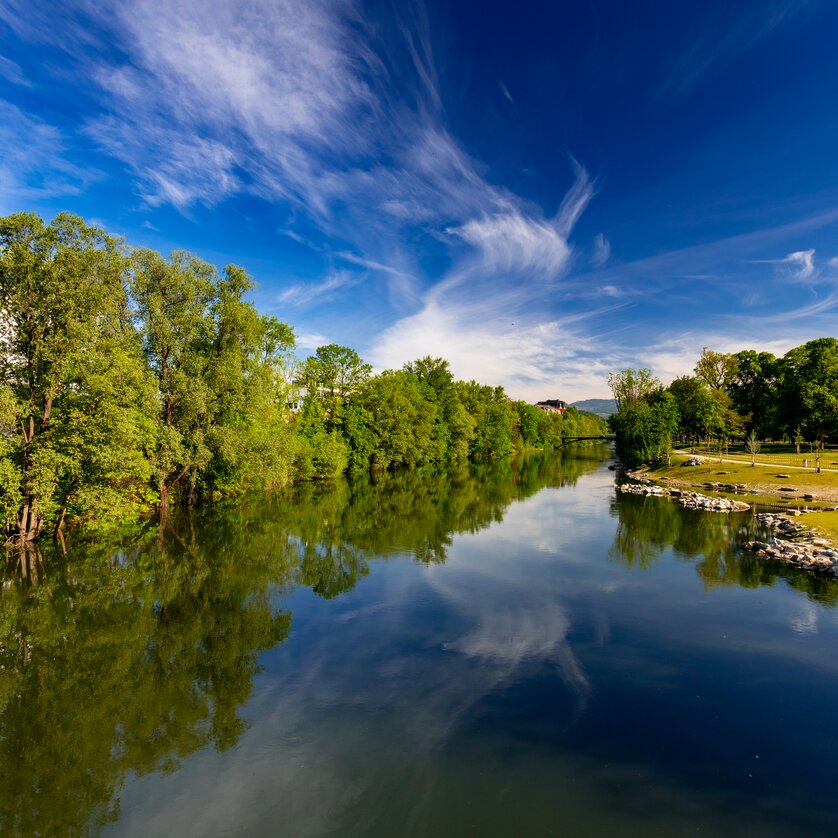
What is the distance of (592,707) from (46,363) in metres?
31.4

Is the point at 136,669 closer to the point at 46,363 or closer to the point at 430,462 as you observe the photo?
the point at 46,363

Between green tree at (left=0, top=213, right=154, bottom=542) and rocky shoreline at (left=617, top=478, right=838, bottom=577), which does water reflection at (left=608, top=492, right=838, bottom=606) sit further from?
green tree at (left=0, top=213, right=154, bottom=542)

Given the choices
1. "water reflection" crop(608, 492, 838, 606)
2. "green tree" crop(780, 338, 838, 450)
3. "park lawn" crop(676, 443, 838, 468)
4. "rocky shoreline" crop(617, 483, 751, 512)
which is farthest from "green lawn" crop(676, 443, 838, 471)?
"water reflection" crop(608, 492, 838, 606)

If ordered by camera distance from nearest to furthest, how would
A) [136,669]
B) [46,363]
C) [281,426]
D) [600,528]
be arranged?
1. [136,669]
2. [46,363]
3. [600,528]
4. [281,426]

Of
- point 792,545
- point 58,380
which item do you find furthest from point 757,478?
point 58,380

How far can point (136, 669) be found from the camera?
48.8ft

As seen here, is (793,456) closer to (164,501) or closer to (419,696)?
(419,696)

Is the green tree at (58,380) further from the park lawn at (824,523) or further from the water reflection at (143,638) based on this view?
the park lawn at (824,523)

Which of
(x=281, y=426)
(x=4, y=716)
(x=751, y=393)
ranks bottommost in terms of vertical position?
(x=4, y=716)

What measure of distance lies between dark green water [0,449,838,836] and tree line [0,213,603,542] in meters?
5.68

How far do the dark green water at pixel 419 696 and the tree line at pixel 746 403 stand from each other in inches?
2095

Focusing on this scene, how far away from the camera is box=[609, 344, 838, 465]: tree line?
68.1 meters

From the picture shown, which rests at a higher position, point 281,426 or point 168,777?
point 281,426

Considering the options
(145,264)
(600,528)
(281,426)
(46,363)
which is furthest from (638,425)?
(46,363)
